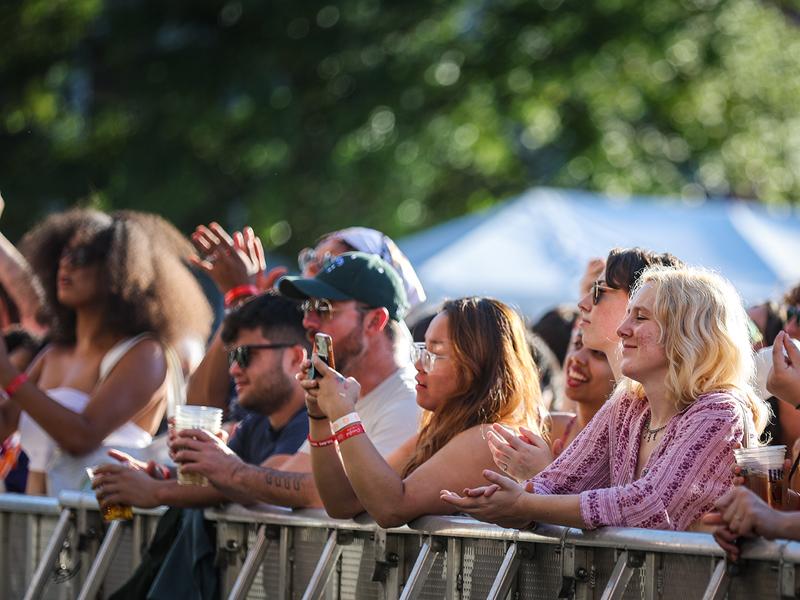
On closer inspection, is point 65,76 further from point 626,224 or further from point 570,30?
point 626,224

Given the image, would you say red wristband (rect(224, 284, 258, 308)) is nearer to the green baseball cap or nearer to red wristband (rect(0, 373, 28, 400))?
red wristband (rect(0, 373, 28, 400))

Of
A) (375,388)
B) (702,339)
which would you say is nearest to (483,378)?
Result: (375,388)

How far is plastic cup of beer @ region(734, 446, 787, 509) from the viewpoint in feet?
13.4

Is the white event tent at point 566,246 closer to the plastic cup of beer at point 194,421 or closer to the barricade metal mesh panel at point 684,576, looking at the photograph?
the plastic cup of beer at point 194,421

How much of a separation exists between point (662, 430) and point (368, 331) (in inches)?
75.5

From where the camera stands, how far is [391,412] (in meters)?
6.09

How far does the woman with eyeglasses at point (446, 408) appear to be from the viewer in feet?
16.7

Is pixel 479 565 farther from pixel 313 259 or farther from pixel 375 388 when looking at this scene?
pixel 313 259

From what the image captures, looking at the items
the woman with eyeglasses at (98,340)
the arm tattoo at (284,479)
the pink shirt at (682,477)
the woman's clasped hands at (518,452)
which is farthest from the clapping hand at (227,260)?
the pink shirt at (682,477)

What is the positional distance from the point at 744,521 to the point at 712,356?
80 cm

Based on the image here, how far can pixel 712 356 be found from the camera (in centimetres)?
450

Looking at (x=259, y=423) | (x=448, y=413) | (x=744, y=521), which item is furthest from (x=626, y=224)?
(x=744, y=521)

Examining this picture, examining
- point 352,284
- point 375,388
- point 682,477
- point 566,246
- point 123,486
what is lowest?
point 123,486

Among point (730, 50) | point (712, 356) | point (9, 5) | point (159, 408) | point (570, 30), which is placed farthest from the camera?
point (730, 50)
